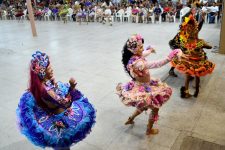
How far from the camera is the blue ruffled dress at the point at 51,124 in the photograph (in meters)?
2.73

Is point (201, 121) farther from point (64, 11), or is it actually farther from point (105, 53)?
point (64, 11)

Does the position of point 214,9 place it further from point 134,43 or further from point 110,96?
point 134,43

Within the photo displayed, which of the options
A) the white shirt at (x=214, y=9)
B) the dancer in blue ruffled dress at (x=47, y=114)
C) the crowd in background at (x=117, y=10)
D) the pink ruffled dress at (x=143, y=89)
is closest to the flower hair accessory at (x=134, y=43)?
the pink ruffled dress at (x=143, y=89)

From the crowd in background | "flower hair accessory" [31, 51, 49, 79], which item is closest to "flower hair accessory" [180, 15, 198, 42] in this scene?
"flower hair accessory" [31, 51, 49, 79]

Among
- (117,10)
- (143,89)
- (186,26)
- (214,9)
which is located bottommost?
(143,89)

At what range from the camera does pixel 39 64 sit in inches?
105

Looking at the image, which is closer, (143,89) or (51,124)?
(51,124)

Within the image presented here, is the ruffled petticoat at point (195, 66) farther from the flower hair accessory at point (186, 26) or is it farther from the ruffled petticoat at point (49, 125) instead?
the ruffled petticoat at point (49, 125)

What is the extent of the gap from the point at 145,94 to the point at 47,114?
130 centimetres

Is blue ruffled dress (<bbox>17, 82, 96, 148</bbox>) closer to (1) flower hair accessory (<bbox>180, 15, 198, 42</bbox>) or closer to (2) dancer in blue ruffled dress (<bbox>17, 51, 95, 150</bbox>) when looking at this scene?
(2) dancer in blue ruffled dress (<bbox>17, 51, 95, 150</bbox>)

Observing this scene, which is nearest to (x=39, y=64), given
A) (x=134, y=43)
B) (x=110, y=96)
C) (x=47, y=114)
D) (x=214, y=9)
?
(x=47, y=114)

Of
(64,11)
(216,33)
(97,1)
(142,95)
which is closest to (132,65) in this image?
(142,95)

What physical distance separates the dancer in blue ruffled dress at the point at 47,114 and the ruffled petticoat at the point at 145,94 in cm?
77

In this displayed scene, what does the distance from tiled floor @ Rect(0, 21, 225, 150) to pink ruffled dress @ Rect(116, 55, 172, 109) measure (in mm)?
596
